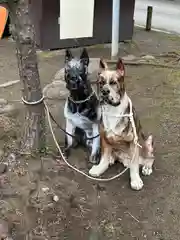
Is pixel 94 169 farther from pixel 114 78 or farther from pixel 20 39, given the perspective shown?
pixel 20 39

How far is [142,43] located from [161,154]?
5730 mm

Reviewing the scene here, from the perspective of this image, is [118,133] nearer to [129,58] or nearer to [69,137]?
[69,137]

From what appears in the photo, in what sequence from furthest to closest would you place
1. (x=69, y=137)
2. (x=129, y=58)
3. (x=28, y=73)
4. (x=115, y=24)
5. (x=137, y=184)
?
(x=129, y=58) → (x=115, y=24) → (x=69, y=137) → (x=28, y=73) → (x=137, y=184)

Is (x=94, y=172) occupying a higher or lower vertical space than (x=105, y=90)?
lower

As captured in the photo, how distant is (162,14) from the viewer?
46.5 feet

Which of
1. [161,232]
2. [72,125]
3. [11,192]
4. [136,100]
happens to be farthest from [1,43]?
[161,232]

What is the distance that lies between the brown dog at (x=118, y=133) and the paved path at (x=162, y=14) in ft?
25.3

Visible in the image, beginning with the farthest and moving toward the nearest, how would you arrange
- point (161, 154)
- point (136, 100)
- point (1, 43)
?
point (1, 43) < point (136, 100) < point (161, 154)

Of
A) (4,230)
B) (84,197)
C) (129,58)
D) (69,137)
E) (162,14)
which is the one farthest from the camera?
(162,14)

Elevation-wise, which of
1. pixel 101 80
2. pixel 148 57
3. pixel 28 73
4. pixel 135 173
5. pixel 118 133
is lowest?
pixel 148 57

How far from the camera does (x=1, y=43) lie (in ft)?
33.4

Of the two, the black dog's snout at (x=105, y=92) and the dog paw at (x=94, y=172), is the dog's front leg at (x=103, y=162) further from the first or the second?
the black dog's snout at (x=105, y=92)

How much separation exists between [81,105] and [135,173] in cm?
89

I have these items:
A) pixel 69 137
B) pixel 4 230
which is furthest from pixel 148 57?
pixel 4 230
